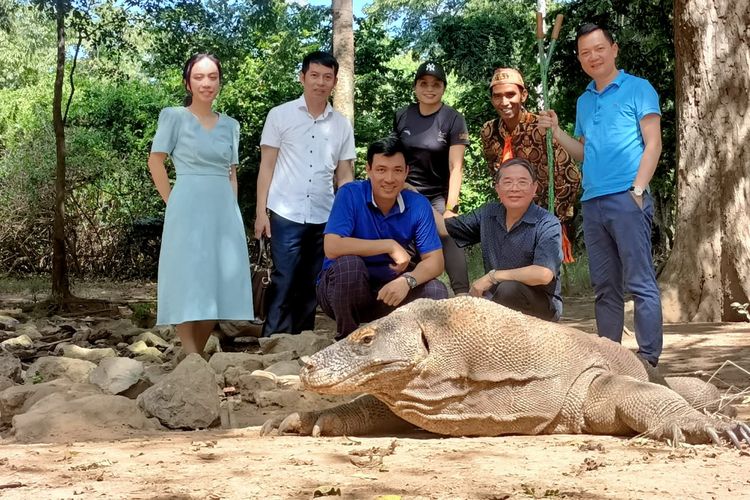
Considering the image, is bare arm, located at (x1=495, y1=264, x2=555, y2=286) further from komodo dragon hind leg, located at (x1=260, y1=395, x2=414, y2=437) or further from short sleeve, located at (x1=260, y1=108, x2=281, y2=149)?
short sleeve, located at (x1=260, y1=108, x2=281, y2=149)

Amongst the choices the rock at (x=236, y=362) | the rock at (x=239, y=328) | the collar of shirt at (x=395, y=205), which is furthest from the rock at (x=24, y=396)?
the rock at (x=239, y=328)

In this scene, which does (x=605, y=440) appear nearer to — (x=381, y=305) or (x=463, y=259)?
(x=381, y=305)

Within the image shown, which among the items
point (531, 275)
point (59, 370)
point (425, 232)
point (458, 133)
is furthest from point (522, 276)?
point (59, 370)

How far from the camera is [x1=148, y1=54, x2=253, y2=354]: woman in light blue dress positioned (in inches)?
219

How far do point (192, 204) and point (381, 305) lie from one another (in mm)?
1329

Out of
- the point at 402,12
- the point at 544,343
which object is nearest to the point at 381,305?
the point at 544,343

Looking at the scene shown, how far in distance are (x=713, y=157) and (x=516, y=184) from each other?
3768 millimetres

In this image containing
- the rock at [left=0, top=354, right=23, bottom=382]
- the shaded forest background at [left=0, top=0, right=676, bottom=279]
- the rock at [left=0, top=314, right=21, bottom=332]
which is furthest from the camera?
the shaded forest background at [left=0, top=0, right=676, bottom=279]

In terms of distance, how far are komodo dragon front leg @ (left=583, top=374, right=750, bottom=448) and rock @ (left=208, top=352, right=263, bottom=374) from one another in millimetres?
2337

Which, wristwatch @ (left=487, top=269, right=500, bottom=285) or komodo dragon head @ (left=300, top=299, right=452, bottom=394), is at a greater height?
wristwatch @ (left=487, top=269, right=500, bottom=285)

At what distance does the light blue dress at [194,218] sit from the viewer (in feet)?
18.2

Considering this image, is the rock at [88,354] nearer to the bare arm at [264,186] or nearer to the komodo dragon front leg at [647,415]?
the bare arm at [264,186]

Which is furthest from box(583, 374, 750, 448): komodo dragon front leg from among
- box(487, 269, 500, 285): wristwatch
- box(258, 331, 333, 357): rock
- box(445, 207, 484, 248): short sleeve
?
box(258, 331, 333, 357): rock

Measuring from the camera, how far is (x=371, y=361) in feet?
11.1
